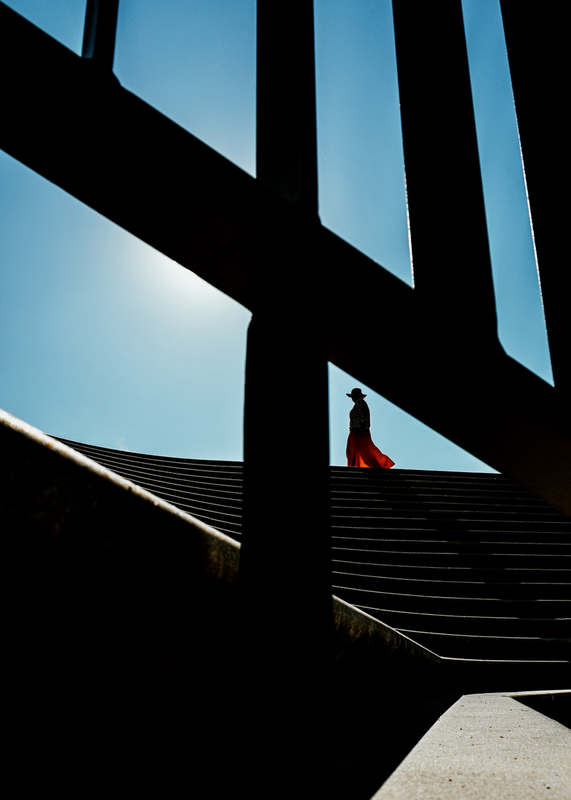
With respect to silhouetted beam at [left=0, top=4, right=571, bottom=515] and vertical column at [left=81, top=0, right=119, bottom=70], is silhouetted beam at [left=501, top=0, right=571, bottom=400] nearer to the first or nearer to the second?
silhouetted beam at [left=0, top=4, right=571, bottom=515]

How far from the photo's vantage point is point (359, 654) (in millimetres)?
1478

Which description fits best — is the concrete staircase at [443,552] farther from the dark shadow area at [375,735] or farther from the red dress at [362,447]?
the red dress at [362,447]

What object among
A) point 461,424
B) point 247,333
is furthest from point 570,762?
point 247,333

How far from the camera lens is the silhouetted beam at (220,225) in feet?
2.49

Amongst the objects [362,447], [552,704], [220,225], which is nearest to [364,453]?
[362,447]

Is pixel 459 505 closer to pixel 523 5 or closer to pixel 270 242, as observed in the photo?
pixel 523 5

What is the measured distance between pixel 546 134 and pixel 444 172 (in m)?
0.47

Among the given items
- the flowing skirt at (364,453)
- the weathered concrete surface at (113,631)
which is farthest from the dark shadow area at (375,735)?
the flowing skirt at (364,453)

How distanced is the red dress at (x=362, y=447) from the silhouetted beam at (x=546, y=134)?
251 inches

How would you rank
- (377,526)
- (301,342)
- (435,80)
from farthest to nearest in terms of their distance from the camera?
(377,526) → (435,80) → (301,342)

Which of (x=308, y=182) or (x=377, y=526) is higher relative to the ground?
(x=308, y=182)

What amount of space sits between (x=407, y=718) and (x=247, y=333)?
1.60 meters

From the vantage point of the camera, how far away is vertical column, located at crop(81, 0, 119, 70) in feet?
2.70

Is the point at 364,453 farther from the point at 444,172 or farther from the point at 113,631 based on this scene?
the point at 113,631
